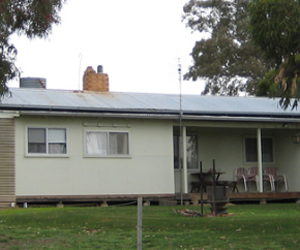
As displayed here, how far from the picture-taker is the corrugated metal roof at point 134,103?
21875mm

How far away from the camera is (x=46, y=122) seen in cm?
2175

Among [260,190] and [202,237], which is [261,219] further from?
[260,190]

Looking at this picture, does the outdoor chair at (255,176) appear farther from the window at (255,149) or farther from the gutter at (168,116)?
the gutter at (168,116)

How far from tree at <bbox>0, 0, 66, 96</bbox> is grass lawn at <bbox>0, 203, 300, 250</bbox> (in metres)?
3.07

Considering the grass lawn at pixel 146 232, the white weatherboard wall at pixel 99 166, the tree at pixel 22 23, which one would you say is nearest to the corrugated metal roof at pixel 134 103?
the white weatherboard wall at pixel 99 166

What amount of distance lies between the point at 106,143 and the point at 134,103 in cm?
209

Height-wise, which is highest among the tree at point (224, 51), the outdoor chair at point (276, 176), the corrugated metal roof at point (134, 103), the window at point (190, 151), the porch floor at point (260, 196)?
the tree at point (224, 51)

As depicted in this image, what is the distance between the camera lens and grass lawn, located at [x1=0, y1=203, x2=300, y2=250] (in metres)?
12.3

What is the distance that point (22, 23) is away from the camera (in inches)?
558

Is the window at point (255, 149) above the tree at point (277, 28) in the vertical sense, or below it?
below

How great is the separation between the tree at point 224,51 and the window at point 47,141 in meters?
21.2

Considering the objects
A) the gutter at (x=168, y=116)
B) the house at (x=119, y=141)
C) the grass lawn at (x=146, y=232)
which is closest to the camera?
the grass lawn at (x=146, y=232)

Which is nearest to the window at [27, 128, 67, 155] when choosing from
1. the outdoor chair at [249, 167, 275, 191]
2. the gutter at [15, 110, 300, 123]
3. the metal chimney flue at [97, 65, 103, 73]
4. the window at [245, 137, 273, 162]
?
the gutter at [15, 110, 300, 123]

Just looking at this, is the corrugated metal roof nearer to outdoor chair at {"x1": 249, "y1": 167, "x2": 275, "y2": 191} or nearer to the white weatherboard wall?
the white weatherboard wall
